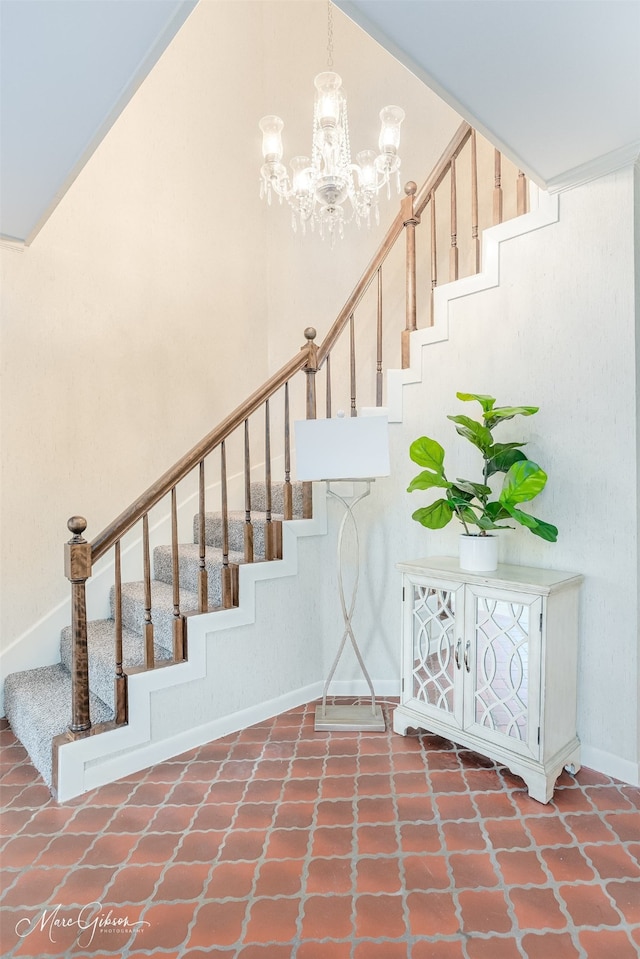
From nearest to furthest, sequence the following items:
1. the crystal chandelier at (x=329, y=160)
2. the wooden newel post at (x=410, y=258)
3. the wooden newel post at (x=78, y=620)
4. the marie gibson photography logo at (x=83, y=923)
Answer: the marie gibson photography logo at (x=83, y=923) → the wooden newel post at (x=78, y=620) → the crystal chandelier at (x=329, y=160) → the wooden newel post at (x=410, y=258)

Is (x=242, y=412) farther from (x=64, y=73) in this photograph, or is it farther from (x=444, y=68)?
(x=444, y=68)

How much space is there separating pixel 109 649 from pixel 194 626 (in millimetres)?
531

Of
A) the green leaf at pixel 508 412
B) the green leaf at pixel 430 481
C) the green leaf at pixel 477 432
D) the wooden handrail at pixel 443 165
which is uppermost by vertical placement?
the wooden handrail at pixel 443 165

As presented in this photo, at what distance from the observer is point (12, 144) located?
2047mm

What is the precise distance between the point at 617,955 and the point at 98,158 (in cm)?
436

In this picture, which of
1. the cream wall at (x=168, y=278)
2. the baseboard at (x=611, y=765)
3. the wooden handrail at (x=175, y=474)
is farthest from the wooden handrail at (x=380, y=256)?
the baseboard at (x=611, y=765)

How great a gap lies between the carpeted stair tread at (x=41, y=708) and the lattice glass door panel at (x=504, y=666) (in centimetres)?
168

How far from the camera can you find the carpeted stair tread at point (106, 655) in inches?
103

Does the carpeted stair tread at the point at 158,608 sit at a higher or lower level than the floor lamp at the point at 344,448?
lower

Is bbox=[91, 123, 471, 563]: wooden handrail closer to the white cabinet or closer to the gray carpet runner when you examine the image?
the gray carpet runner

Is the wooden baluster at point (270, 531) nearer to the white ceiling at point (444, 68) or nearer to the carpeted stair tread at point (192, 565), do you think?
the carpeted stair tread at point (192, 565)

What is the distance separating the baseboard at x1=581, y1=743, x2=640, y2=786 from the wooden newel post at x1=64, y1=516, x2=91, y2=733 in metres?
2.17

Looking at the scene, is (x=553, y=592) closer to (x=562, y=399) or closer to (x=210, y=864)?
(x=562, y=399)

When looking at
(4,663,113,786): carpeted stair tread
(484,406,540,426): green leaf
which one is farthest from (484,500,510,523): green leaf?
(4,663,113,786): carpeted stair tread
